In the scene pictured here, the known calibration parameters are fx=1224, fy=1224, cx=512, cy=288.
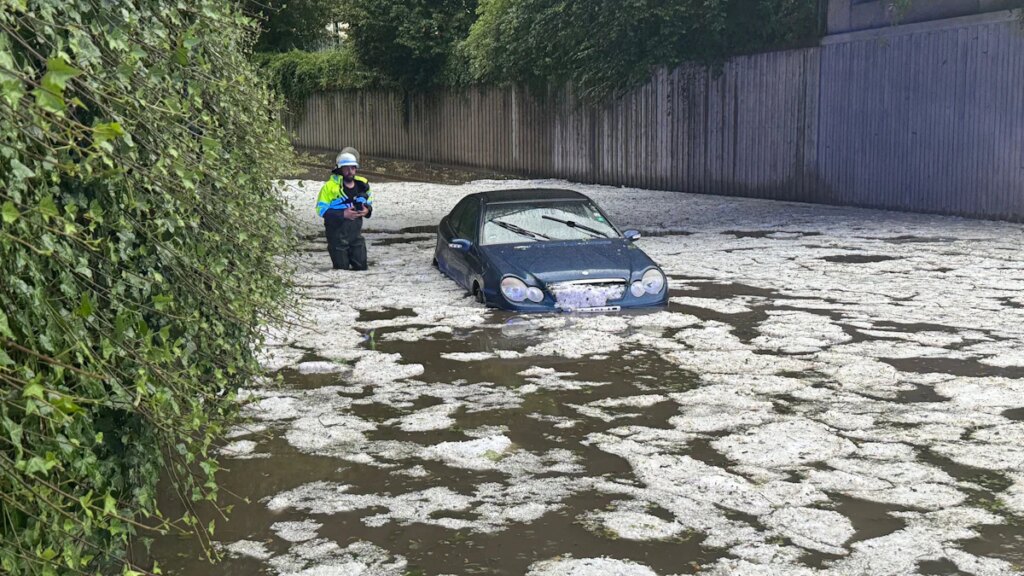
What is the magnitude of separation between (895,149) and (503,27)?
1104 centimetres

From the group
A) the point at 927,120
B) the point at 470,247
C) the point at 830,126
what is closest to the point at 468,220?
the point at 470,247

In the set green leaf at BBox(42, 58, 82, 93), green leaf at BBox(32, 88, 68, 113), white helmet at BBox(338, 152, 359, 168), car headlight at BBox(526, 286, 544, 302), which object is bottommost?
car headlight at BBox(526, 286, 544, 302)

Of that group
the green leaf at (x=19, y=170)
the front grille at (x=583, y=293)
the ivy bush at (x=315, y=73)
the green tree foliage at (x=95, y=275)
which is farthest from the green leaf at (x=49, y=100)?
the ivy bush at (x=315, y=73)

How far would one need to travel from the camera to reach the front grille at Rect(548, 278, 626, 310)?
36.3 feet

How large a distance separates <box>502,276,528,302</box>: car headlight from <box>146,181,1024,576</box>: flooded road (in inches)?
10.3

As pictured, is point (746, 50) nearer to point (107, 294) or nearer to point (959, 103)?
point (959, 103)

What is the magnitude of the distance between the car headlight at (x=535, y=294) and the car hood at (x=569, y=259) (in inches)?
4.3

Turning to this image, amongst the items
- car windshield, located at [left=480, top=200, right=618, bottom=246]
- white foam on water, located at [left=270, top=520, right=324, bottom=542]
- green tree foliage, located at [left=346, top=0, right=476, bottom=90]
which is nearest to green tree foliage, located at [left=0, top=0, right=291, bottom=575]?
white foam on water, located at [left=270, top=520, right=324, bottom=542]

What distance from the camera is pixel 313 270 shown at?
48.6 ft

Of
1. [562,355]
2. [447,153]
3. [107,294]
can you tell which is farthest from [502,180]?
[107,294]

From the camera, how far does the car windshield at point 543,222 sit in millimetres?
12312

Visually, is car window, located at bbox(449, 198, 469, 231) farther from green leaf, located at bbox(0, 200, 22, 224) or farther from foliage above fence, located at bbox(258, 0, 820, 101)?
green leaf, located at bbox(0, 200, 22, 224)

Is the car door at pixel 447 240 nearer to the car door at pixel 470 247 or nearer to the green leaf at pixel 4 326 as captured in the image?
the car door at pixel 470 247

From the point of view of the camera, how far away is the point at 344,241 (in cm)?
1450
